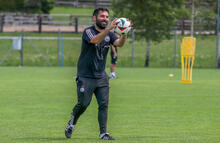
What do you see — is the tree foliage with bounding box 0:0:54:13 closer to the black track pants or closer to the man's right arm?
the black track pants

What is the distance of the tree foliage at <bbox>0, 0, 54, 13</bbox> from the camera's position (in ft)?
194

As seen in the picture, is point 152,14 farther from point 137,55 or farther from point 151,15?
point 137,55

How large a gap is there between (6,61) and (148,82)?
17087 mm

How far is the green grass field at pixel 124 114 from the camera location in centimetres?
870

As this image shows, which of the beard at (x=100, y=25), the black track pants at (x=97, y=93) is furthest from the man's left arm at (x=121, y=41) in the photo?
the black track pants at (x=97, y=93)

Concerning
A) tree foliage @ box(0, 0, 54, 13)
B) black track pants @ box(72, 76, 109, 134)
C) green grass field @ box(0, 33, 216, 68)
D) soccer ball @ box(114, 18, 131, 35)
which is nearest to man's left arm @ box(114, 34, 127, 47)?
soccer ball @ box(114, 18, 131, 35)

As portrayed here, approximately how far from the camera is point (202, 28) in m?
36.3

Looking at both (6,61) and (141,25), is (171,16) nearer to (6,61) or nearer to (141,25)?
(141,25)

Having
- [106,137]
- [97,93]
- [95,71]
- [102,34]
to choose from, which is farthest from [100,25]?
[106,137]

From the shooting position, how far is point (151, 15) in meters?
34.0

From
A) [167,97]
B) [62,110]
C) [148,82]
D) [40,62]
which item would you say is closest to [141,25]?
[40,62]

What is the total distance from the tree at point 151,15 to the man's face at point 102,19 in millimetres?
25371

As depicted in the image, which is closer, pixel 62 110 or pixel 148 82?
pixel 62 110

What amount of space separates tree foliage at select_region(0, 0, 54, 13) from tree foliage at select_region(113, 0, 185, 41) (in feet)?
88.4
